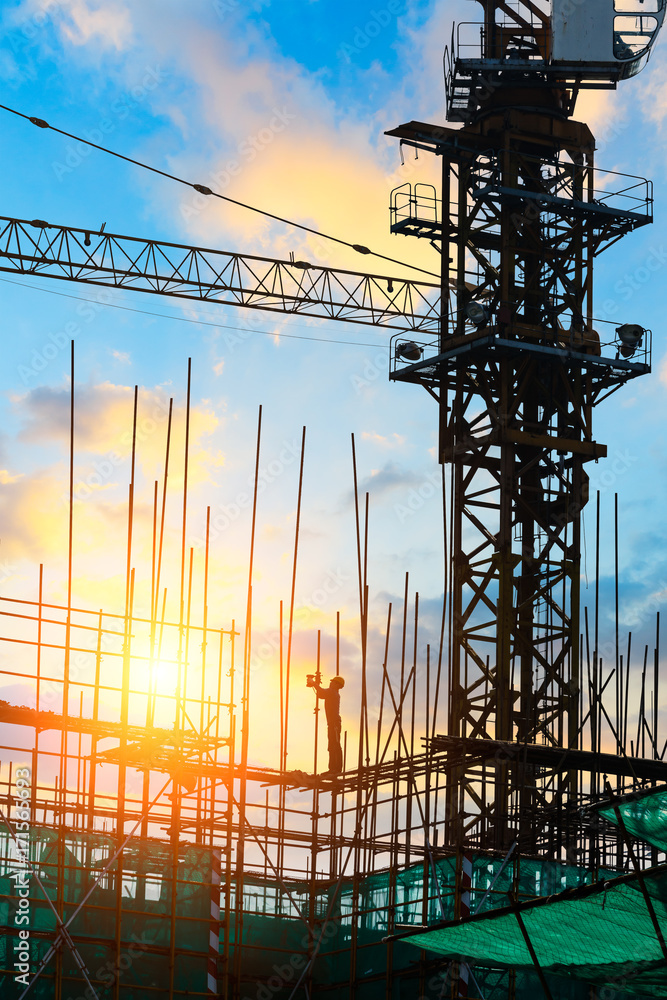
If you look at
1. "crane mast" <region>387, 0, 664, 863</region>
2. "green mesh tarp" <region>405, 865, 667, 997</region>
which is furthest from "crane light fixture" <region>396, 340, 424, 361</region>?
"green mesh tarp" <region>405, 865, 667, 997</region>

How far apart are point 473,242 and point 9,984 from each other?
24512mm

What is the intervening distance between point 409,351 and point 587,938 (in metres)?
24.1

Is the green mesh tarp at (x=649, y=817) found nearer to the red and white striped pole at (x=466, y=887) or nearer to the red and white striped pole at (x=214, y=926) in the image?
the red and white striped pole at (x=466, y=887)

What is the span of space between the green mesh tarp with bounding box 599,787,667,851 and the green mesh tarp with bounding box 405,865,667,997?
5.16ft

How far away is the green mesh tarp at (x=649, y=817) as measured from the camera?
19719mm

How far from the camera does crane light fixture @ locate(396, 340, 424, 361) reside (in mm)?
39844

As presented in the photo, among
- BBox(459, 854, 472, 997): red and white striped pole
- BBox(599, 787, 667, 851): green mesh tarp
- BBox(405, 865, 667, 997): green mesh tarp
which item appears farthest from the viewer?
BBox(459, 854, 472, 997): red and white striped pole

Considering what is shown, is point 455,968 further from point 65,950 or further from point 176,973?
point 65,950

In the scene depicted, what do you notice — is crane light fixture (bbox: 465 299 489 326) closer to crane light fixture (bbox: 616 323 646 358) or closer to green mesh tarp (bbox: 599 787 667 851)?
crane light fixture (bbox: 616 323 646 358)

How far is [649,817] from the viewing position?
19.8 meters

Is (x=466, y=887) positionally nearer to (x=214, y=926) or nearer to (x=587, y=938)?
(x=214, y=926)

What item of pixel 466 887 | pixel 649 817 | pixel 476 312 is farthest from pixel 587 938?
pixel 476 312

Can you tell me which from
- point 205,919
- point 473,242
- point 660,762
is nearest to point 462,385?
point 473,242

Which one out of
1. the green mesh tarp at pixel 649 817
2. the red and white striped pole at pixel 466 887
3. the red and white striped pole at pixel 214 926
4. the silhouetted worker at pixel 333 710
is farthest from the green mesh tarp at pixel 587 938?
the silhouetted worker at pixel 333 710
